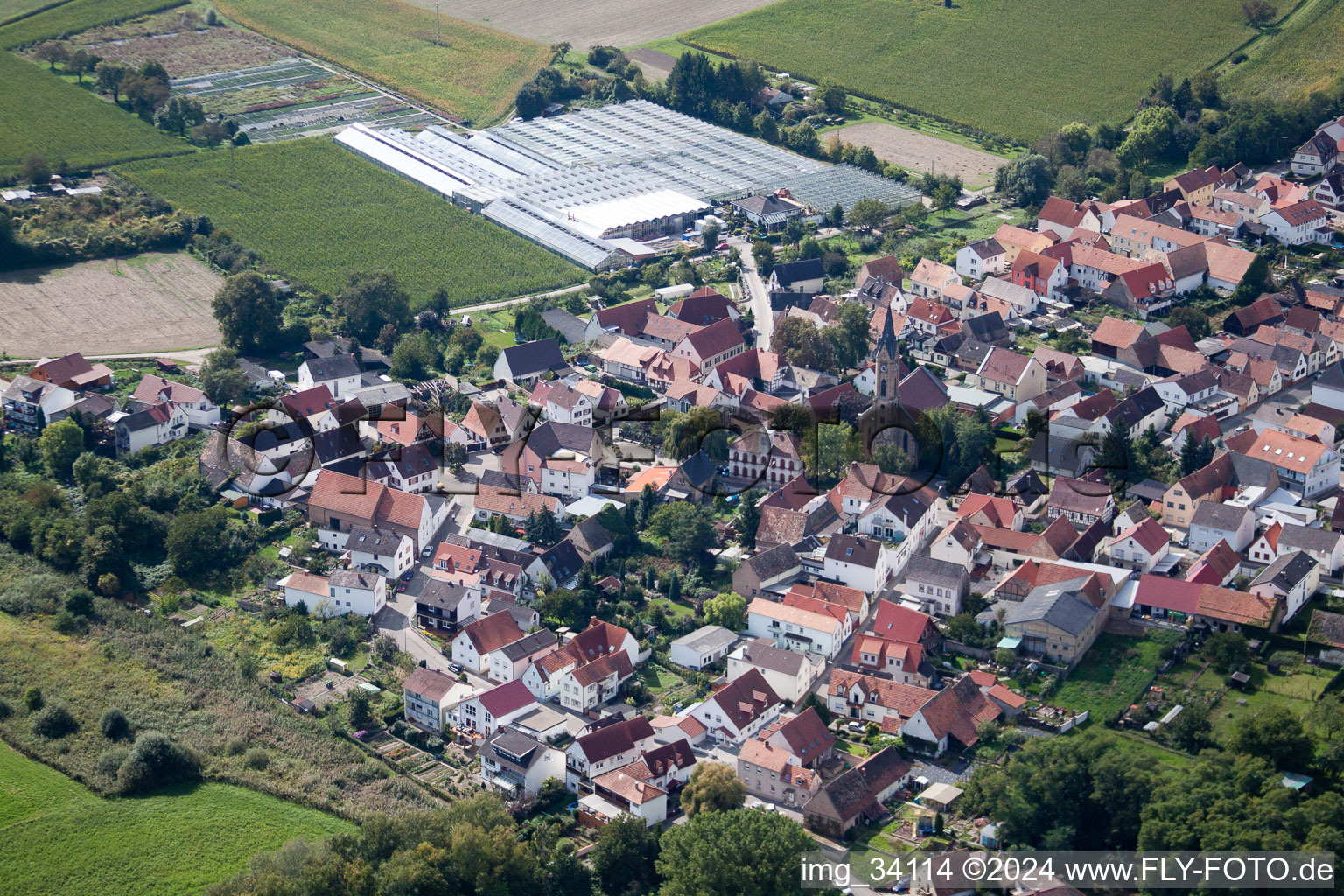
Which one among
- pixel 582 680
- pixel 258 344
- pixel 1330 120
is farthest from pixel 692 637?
pixel 1330 120

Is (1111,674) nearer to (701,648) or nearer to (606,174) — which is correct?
(701,648)

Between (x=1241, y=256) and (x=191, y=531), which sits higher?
(x=1241, y=256)

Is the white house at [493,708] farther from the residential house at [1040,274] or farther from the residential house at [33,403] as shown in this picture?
the residential house at [1040,274]

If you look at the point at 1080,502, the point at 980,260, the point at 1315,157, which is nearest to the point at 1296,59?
the point at 1315,157

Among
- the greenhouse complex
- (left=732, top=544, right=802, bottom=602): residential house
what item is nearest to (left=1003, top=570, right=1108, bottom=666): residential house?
(left=732, top=544, right=802, bottom=602): residential house

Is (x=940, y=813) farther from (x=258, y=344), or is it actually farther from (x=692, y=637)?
(x=258, y=344)

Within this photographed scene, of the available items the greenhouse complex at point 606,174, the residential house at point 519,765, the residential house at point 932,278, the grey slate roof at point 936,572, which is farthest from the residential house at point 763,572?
the greenhouse complex at point 606,174
